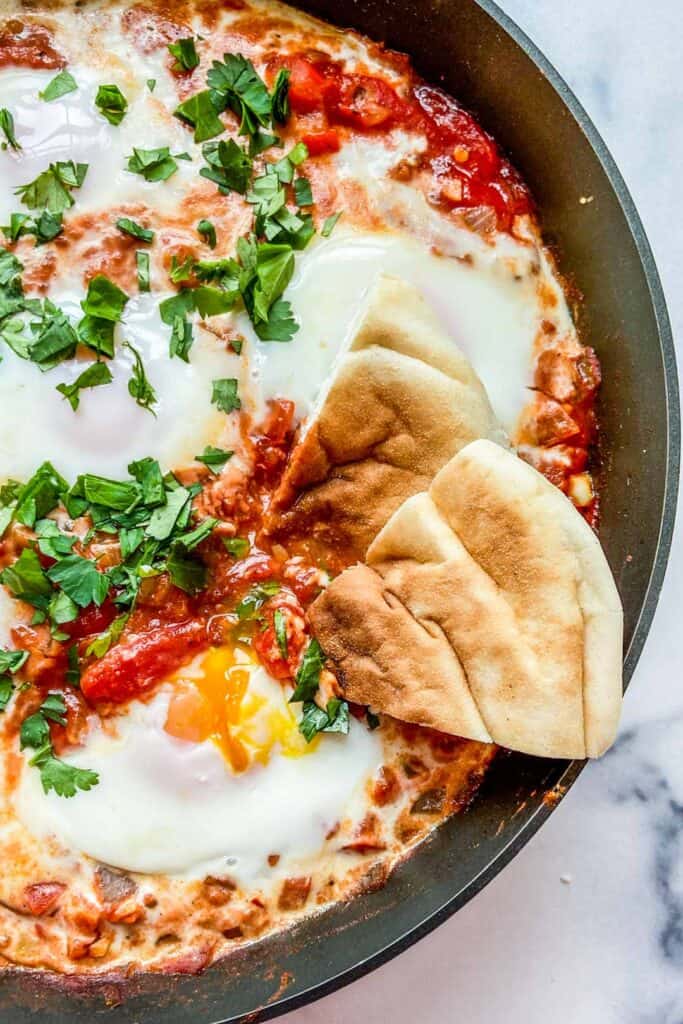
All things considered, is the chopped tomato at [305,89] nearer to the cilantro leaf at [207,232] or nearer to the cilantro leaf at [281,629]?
the cilantro leaf at [207,232]

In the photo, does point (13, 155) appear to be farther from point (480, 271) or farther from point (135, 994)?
point (135, 994)

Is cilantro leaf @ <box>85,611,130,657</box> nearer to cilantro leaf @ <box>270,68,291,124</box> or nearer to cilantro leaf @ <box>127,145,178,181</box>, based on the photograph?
Answer: cilantro leaf @ <box>127,145,178,181</box>

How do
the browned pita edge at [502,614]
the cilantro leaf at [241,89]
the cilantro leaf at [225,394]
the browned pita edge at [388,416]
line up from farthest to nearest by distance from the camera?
the cilantro leaf at [241,89] < the cilantro leaf at [225,394] < the browned pita edge at [388,416] < the browned pita edge at [502,614]

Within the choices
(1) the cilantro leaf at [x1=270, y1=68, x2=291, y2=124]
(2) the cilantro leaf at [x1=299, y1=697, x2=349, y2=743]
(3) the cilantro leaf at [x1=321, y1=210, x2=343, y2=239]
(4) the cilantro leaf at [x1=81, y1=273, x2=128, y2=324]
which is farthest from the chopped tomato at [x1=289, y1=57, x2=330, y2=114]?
(2) the cilantro leaf at [x1=299, y1=697, x2=349, y2=743]

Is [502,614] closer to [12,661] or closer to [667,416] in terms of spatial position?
[667,416]

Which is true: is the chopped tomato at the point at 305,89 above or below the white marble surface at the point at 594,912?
above

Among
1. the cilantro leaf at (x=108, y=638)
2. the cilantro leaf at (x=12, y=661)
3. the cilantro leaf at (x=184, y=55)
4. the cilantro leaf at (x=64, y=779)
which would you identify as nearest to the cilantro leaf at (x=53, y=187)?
the cilantro leaf at (x=184, y=55)

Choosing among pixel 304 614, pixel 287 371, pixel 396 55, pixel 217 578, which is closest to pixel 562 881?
pixel 304 614

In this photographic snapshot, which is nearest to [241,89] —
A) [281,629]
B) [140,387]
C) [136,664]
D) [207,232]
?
[207,232]
